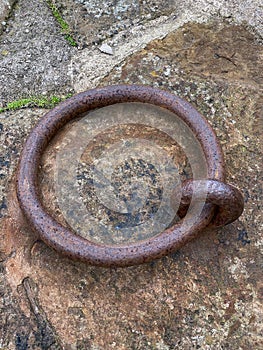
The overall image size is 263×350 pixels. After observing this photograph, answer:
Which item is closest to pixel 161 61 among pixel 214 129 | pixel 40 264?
pixel 214 129

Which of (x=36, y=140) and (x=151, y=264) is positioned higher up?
(x=36, y=140)

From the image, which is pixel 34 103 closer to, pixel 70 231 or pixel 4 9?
pixel 4 9

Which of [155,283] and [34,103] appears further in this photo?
[34,103]

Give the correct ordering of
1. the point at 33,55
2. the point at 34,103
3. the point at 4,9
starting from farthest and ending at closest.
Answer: the point at 4,9 → the point at 33,55 → the point at 34,103

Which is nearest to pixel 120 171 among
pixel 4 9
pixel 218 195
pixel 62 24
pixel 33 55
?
pixel 218 195

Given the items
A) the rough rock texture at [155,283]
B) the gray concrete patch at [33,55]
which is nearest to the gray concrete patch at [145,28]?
the gray concrete patch at [33,55]

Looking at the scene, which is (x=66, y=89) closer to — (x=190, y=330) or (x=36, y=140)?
(x=36, y=140)
